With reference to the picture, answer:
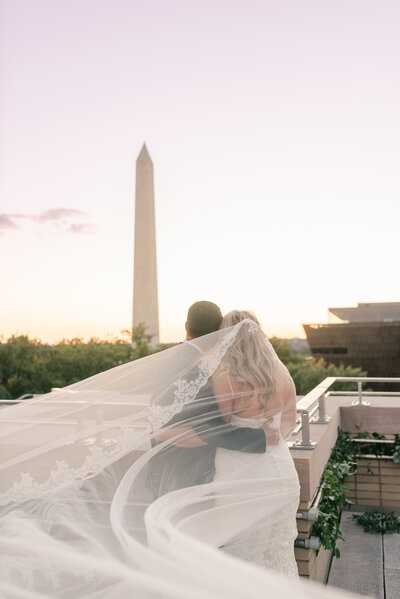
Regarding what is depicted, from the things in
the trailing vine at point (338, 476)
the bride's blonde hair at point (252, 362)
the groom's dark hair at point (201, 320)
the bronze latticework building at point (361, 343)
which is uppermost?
the groom's dark hair at point (201, 320)

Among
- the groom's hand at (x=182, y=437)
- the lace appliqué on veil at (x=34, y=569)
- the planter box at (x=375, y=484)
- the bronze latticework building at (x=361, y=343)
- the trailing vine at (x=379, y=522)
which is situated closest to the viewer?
the lace appliqué on veil at (x=34, y=569)

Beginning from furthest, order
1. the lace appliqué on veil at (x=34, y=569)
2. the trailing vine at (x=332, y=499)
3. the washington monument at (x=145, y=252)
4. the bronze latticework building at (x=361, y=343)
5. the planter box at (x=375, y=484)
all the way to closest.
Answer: the bronze latticework building at (x=361, y=343), the washington monument at (x=145, y=252), the planter box at (x=375, y=484), the trailing vine at (x=332, y=499), the lace appliqué on veil at (x=34, y=569)

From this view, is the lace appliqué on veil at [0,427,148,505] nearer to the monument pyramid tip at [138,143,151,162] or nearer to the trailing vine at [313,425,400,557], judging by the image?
the trailing vine at [313,425,400,557]

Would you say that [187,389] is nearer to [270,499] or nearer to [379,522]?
[270,499]

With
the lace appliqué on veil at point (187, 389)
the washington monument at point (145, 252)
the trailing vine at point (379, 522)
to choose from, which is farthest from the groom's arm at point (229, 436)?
the washington monument at point (145, 252)

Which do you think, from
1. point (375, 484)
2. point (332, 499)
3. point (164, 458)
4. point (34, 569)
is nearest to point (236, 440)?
point (164, 458)

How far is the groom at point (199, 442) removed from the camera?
9.45 feet

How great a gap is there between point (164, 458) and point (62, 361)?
2030cm

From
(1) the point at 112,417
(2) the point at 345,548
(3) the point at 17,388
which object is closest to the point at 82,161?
(3) the point at 17,388

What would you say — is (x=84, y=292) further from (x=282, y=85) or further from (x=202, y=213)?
(x=282, y=85)

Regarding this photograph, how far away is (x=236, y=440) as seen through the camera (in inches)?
119

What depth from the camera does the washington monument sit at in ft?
78.8

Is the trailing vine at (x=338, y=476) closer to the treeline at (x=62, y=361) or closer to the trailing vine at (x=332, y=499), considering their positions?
the trailing vine at (x=332, y=499)

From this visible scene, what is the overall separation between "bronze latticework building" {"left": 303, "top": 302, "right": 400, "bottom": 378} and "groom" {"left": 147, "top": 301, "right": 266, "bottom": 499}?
1624 inches
